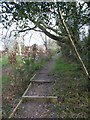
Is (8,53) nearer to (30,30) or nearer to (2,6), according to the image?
(30,30)

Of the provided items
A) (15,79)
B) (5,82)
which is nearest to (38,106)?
(5,82)

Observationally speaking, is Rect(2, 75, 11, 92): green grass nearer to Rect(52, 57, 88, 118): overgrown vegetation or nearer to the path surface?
the path surface

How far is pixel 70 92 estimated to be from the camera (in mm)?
2699

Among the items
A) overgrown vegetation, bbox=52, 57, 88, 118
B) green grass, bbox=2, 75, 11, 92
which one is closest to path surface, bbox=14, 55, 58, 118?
overgrown vegetation, bbox=52, 57, 88, 118

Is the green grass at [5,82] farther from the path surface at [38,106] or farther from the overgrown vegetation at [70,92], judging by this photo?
the overgrown vegetation at [70,92]

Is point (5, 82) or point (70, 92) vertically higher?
point (5, 82)

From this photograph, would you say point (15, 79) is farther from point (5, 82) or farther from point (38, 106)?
point (38, 106)

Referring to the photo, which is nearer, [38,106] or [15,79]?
[38,106]

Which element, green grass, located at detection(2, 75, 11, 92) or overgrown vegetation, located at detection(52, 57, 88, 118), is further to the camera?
green grass, located at detection(2, 75, 11, 92)

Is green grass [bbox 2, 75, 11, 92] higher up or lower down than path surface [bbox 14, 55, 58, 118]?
higher up

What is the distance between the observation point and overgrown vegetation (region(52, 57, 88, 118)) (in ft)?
7.30

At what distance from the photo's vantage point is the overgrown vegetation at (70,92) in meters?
2.22

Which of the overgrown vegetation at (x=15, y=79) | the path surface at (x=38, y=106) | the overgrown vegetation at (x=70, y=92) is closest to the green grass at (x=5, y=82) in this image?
the overgrown vegetation at (x=15, y=79)

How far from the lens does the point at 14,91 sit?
103 inches
